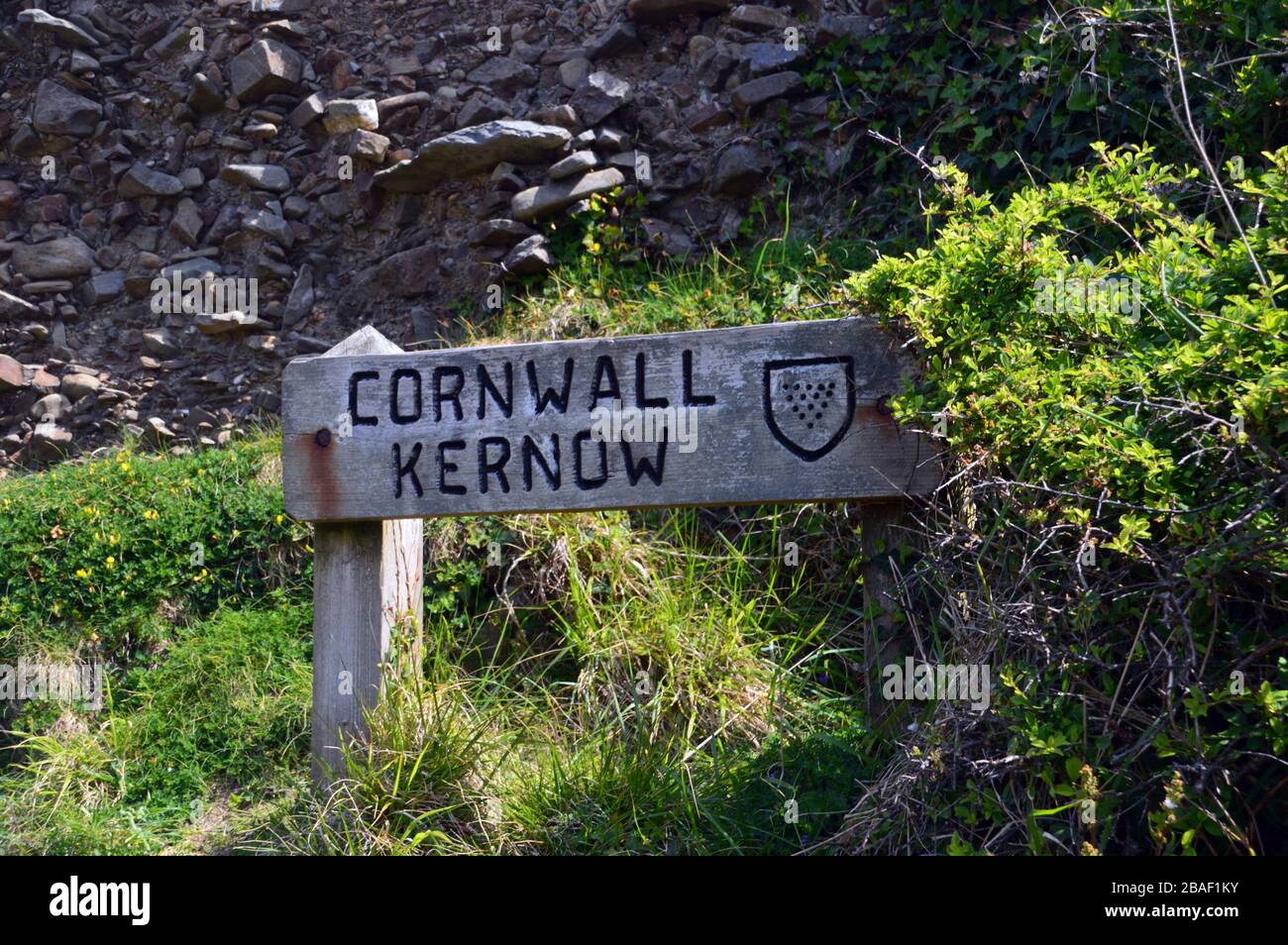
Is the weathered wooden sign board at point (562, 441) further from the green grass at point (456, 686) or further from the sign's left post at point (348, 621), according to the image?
the green grass at point (456, 686)

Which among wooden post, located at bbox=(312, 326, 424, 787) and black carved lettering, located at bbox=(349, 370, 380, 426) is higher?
black carved lettering, located at bbox=(349, 370, 380, 426)

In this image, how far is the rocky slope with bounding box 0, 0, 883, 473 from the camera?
224 inches

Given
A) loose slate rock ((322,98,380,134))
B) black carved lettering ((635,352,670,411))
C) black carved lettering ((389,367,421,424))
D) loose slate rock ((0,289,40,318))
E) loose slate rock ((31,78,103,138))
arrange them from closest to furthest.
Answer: black carved lettering ((635,352,670,411))
black carved lettering ((389,367,421,424))
loose slate rock ((322,98,380,134))
loose slate rock ((0,289,40,318))
loose slate rock ((31,78,103,138))

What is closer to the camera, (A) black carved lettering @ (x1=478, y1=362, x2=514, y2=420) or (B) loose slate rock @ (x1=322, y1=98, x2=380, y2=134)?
(A) black carved lettering @ (x1=478, y1=362, x2=514, y2=420)

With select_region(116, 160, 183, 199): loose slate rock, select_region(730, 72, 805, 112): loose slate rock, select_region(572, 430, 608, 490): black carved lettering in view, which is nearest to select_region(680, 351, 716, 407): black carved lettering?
select_region(572, 430, 608, 490): black carved lettering

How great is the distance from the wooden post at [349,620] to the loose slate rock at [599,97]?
300 centimetres

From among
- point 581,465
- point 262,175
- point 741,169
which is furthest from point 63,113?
point 581,465

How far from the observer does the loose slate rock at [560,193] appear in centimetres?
559

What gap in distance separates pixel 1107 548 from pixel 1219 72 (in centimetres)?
242

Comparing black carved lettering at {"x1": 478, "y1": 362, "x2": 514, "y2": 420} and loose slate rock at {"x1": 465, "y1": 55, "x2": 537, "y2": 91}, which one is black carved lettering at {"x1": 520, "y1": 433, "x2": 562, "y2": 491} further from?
loose slate rock at {"x1": 465, "y1": 55, "x2": 537, "y2": 91}

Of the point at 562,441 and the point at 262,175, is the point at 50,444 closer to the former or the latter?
the point at 262,175

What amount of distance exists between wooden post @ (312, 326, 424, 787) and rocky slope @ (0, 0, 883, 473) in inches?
97.5

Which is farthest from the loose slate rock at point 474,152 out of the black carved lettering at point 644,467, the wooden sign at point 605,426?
the black carved lettering at point 644,467

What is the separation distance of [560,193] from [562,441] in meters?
2.90
